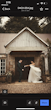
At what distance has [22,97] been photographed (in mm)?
1877

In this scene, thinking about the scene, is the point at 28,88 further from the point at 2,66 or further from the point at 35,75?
the point at 2,66

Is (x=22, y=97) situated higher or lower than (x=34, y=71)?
higher

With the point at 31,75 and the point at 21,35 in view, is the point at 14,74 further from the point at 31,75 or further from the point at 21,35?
the point at 21,35

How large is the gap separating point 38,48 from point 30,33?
142 centimetres

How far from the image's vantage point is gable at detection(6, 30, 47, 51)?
7.55 m

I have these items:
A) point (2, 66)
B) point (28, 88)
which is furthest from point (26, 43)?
point (28, 88)

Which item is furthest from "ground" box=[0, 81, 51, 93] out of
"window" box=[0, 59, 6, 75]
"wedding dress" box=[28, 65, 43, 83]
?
"window" box=[0, 59, 6, 75]

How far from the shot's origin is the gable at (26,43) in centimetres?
755

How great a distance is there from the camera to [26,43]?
299 inches

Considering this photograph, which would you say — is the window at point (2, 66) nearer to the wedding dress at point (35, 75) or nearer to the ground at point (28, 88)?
the wedding dress at point (35, 75)

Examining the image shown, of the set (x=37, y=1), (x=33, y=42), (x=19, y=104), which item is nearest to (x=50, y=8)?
(x=37, y=1)

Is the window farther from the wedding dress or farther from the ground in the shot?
the ground

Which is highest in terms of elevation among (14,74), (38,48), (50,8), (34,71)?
(50,8)

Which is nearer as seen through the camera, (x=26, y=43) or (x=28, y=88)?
(x=28, y=88)
